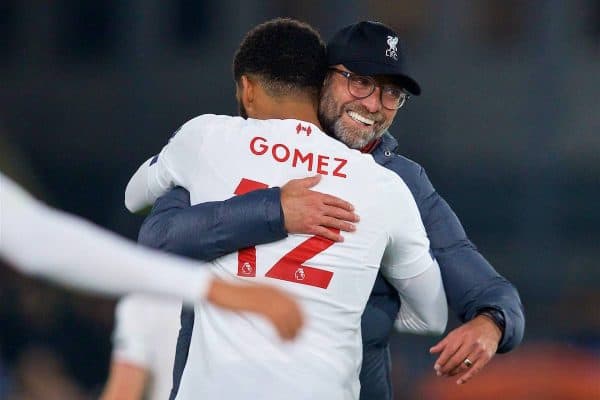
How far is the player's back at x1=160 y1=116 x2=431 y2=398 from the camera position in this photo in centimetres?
299

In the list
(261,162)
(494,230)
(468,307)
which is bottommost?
(494,230)

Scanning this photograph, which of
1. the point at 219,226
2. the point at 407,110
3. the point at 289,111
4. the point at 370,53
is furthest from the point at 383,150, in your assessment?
the point at 407,110

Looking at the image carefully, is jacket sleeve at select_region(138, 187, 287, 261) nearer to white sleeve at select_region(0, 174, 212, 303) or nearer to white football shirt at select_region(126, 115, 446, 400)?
white football shirt at select_region(126, 115, 446, 400)

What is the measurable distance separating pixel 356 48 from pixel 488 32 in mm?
5909

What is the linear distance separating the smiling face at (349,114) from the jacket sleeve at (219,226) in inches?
13.5

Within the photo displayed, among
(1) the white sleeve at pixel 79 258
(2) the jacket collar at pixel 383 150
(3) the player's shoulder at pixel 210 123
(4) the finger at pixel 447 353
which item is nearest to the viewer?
(1) the white sleeve at pixel 79 258

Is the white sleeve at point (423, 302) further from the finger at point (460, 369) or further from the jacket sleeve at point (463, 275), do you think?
the finger at point (460, 369)

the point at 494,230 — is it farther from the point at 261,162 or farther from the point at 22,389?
the point at 261,162

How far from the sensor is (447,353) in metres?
3.05

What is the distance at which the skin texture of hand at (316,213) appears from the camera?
9.92 ft

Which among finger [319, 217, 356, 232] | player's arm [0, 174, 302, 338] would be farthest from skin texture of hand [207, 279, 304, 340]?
finger [319, 217, 356, 232]

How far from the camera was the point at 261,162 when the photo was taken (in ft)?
10.1

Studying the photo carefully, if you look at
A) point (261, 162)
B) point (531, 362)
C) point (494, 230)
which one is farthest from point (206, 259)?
point (494, 230)

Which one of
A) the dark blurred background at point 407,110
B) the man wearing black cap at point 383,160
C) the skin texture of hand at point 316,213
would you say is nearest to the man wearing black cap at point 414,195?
the man wearing black cap at point 383,160
